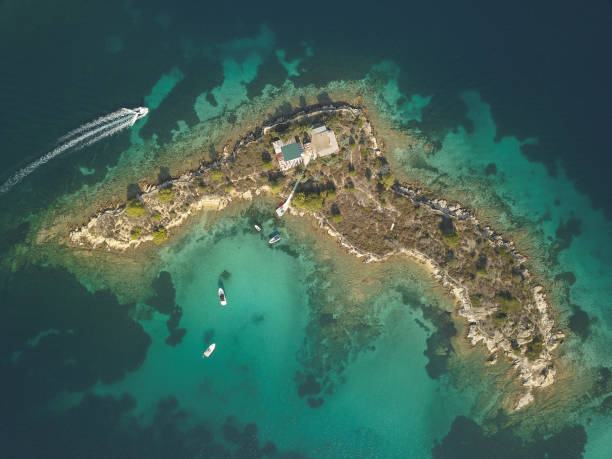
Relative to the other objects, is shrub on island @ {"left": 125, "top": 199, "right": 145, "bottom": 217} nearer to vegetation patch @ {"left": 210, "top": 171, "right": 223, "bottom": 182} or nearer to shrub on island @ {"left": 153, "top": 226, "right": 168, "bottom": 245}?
shrub on island @ {"left": 153, "top": 226, "right": 168, "bottom": 245}

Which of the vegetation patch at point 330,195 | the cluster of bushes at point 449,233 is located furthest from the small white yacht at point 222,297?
the cluster of bushes at point 449,233

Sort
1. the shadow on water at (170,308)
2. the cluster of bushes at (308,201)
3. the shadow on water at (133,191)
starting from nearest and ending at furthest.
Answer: the cluster of bushes at (308,201) < the shadow on water at (133,191) < the shadow on water at (170,308)

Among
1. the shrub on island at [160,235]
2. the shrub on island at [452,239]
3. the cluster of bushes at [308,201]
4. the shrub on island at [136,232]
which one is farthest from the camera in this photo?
the shrub on island at [136,232]

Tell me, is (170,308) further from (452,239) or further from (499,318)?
(499,318)

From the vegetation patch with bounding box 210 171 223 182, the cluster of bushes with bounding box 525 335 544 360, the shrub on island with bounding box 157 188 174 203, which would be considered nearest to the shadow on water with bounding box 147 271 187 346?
the shrub on island with bounding box 157 188 174 203

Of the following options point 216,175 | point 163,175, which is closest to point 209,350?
point 216,175

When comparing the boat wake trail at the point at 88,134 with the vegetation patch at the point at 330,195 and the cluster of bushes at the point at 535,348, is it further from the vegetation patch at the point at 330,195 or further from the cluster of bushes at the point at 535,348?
the cluster of bushes at the point at 535,348
